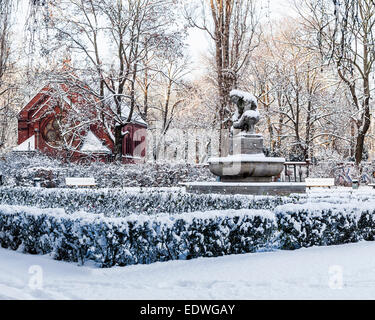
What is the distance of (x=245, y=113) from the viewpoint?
13.8 metres

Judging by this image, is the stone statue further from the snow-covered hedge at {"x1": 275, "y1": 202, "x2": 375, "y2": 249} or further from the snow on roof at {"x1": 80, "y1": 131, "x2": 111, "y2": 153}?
the snow on roof at {"x1": 80, "y1": 131, "x2": 111, "y2": 153}

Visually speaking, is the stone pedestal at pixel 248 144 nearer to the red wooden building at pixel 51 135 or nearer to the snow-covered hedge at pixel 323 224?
the snow-covered hedge at pixel 323 224

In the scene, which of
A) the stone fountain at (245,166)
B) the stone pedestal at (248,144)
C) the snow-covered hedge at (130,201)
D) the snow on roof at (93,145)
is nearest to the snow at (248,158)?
the stone fountain at (245,166)

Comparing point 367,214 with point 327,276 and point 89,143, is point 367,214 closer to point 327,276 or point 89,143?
point 327,276

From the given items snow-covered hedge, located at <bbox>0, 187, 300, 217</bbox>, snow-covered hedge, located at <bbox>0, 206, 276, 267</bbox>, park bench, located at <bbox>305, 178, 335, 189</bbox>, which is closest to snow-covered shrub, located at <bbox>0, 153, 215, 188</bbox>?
park bench, located at <bbox>305, 178, 335, 189</bbox>

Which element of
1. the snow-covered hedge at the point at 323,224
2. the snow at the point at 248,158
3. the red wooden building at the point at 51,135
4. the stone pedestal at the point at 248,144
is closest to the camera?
A: the snow-covered hedge at the point at 323,224

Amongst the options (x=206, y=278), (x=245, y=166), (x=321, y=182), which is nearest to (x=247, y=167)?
(x=245, y=166)

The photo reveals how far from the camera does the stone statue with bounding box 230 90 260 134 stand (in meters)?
13.8

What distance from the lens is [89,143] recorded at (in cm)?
3341

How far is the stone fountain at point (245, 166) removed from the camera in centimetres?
1288

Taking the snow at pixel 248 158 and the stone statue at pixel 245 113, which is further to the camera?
the stone statue at pixel 245 113

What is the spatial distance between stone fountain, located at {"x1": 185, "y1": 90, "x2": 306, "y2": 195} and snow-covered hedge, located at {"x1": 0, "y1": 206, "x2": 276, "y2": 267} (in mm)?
5662

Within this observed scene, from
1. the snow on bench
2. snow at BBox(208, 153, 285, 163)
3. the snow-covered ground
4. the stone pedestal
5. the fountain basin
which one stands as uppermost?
the stone pedestal
